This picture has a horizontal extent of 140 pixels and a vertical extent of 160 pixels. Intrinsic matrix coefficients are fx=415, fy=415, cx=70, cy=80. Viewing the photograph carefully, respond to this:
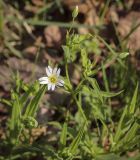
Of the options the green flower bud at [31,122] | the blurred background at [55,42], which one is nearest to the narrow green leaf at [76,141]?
the green flower bud at [31,122]

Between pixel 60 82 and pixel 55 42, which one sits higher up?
pixel 55 42

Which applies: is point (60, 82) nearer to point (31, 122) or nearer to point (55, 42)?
point (31, 122)

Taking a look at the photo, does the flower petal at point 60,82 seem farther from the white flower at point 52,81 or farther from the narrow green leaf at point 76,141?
the narrow green leaf at point 76,141

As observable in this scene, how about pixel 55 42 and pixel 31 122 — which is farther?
pixel 55 42

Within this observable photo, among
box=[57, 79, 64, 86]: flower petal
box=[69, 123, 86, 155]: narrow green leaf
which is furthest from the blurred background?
box=[57, 79, 64, 86]: flower petal

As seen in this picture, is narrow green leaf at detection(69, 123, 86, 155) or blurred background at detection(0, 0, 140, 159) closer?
narrow green leaf at detection(69, 123, 86, 155)

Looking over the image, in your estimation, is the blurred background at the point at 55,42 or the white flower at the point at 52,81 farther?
the blurred background at the point at 55,42

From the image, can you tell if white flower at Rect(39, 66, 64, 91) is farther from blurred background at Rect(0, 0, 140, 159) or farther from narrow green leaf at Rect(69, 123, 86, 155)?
blurred background at Rect(0, 0, 140, 159)

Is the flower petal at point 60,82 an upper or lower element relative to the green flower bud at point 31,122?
upper

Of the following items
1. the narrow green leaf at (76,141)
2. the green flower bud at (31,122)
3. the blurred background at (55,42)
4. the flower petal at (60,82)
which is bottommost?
the narrow green leaf at (76,141)

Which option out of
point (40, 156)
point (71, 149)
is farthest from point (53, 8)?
point (71, 149)

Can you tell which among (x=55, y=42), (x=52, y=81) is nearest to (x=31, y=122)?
(x=52, y=81)

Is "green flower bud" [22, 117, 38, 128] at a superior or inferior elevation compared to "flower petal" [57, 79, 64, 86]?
inferior
